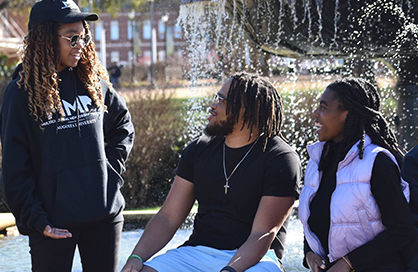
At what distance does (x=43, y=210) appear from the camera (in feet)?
8.78

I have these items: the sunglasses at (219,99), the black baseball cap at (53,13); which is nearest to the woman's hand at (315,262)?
the sunglasses at (219,99)

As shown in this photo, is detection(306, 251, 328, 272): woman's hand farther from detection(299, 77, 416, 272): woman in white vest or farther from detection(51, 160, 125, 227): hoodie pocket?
detection(51, 160, 125, 227): hoodie pocket

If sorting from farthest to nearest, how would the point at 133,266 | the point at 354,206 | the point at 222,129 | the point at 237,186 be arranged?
the point at 222,129 → the point at 237,186 → the point at 133,266 → the point at 354,206

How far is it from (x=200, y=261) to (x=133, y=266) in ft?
1.00

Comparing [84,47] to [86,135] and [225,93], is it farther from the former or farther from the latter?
[225,93]

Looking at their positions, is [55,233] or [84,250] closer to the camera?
[55,233]

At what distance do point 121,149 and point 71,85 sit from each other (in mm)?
430

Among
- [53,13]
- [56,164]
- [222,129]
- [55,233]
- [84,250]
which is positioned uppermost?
[53,13]

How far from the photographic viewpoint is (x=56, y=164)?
8.89 ft

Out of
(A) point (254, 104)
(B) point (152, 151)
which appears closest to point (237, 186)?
(A) point (254, 104)

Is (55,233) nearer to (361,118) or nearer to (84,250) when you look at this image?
(84,250)

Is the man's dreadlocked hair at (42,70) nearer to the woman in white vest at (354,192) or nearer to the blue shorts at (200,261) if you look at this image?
the blue shorts at (200,261)

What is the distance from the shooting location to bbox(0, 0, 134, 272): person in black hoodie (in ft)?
8.75

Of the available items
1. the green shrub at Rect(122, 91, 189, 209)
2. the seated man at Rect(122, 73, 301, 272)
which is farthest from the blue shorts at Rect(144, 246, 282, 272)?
the green shrub at Rect(122, 91, 189, 209)
